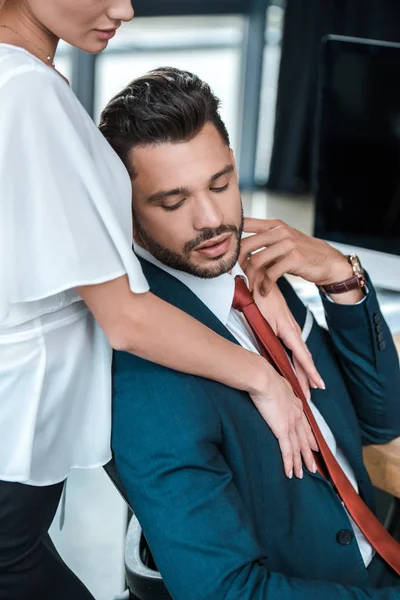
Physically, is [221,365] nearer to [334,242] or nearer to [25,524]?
[25,524]

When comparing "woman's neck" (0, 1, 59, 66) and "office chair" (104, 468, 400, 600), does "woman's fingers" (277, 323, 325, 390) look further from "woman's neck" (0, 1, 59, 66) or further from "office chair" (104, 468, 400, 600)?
"woman's neck" (0, 1, 59, 66)

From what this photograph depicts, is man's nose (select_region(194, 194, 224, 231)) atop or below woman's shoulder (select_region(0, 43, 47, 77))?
below

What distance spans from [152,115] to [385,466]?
31.3 inches

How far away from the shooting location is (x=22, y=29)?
4.55 ft

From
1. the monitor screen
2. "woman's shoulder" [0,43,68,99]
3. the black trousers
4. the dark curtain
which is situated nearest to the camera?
"woman's shoulder" [0,43,68,99]

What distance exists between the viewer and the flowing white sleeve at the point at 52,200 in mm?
1275

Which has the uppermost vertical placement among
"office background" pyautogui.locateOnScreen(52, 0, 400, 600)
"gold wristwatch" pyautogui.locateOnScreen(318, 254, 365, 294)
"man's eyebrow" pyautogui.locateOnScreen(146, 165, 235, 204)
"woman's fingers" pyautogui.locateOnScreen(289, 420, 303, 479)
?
"man's eyebrow" pyautogui.locateOnScreen(146, 165, 235, 204)

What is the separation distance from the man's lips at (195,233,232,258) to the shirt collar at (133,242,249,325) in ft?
0.19

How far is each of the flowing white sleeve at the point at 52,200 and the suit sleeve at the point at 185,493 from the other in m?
0.20

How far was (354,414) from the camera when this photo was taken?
1.93 meters

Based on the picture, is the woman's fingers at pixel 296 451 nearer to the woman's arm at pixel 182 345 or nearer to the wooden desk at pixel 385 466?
the woman's arm at pixel 182 345

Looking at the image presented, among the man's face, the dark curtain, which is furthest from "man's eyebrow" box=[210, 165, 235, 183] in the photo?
the dark curtain

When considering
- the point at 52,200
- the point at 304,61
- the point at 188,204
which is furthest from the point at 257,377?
the point at 304,61

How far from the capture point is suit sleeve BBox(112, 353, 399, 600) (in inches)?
56.0
